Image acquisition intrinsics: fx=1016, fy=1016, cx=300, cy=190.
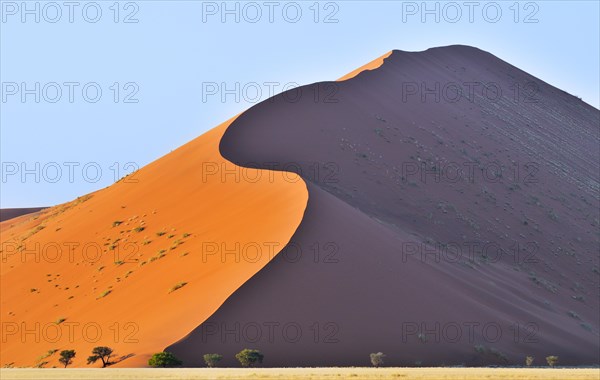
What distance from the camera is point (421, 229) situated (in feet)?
141

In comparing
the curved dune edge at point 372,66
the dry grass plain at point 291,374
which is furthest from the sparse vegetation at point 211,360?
the curved dune edge at point 372,66

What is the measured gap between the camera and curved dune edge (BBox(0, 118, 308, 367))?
3077 centimetres

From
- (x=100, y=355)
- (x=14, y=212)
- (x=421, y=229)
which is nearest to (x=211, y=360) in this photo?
(x=100, y=355)

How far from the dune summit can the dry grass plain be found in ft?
6.29

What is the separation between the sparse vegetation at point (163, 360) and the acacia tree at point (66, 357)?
11.7 ft

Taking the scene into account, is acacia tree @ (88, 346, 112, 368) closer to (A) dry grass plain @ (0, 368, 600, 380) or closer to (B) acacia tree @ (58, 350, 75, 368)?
(A) dry grass plain @ (0, 368, 600, 380)

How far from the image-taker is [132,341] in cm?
2944

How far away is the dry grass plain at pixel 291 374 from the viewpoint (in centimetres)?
2381

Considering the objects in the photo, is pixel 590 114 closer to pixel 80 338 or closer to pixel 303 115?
pixel 303 115

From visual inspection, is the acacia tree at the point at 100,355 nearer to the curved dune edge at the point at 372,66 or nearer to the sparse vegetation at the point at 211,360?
the sparse vegetation at the point at 211,360

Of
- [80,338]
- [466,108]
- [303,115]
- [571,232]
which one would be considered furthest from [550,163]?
[80,338]

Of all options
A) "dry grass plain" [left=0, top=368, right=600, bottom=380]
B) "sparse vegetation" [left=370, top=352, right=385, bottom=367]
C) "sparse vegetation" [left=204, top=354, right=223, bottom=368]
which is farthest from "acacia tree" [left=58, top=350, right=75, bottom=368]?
"sparse vegetation" [left=370, top=352, right=385, bottom=367]

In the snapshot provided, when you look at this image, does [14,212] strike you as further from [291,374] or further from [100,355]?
[291,374]

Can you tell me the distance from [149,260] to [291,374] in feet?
43.3
